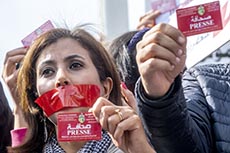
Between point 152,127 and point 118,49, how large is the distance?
96 centimetres

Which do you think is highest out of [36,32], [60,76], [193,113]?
[36,32]

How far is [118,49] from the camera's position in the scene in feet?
7.00

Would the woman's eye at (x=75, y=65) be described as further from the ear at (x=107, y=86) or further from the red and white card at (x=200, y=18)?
the red and white card at (x=200, y=18)

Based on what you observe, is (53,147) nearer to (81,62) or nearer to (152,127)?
(81,62)

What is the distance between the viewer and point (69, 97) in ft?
4.52

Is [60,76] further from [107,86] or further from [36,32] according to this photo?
[36,32]

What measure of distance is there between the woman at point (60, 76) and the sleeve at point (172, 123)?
0.25 meters

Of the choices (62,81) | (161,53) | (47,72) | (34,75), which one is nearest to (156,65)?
(161,53)

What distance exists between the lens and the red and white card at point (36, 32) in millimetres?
1938

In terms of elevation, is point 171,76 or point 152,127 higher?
point 171,76

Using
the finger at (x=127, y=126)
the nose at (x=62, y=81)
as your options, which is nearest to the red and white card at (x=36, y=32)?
the nose at (x=62, y=81)

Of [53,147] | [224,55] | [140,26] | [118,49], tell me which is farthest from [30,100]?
[224,55]

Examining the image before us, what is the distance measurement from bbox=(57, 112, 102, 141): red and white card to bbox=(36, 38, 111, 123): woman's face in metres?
0.22

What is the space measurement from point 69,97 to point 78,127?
11cm
